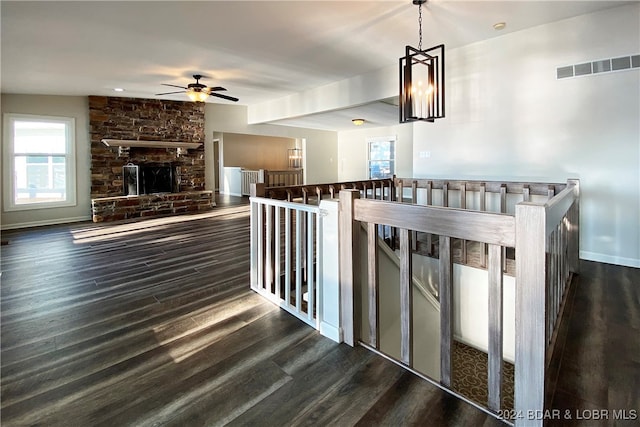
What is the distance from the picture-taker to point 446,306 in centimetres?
163

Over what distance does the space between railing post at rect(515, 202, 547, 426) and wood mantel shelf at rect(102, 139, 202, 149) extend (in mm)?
8070

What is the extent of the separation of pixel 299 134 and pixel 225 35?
24.0 feet

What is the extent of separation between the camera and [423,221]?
164 centimetres

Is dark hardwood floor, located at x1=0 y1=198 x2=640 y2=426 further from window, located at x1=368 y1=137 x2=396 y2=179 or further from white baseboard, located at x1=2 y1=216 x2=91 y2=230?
window, located at x1=368 y1=137 x2=396 y2=179

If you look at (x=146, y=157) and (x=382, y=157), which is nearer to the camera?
(x=146, y=157)

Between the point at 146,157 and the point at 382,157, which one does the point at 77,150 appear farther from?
the point at 382,157

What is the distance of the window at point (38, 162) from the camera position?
20.6 feet

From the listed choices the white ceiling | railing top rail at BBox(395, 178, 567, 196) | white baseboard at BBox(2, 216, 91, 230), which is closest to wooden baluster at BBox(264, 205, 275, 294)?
the white ceiling

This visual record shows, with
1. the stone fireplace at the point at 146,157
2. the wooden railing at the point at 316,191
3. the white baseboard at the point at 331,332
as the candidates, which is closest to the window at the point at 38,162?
the stone fireplace at the point at 146,157

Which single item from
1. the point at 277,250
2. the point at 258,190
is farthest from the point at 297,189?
the point at 277,250

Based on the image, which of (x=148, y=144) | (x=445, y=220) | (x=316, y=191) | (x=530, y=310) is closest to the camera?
(x=530, y=310)

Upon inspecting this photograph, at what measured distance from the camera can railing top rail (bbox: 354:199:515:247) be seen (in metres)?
1.37

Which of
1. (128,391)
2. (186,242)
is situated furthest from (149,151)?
(128,391)

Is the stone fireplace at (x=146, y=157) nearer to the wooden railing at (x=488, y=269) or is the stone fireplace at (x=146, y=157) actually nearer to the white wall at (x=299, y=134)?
the white wall at (x=299, y=134)
